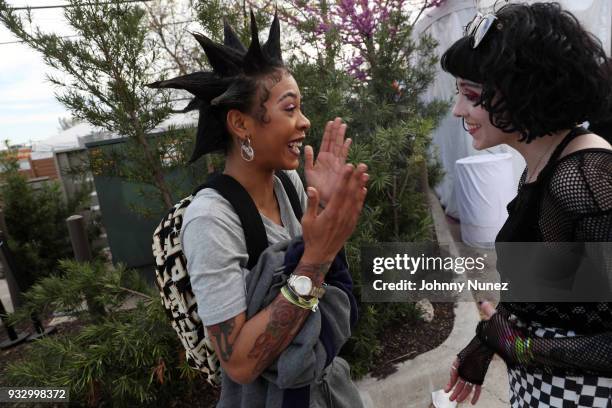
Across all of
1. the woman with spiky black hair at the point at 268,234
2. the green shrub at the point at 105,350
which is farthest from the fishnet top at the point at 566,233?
the green shrub at the point at 105,350

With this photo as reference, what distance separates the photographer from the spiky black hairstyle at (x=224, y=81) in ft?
4.30

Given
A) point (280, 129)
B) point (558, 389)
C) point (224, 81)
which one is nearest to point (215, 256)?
point (280, 129)

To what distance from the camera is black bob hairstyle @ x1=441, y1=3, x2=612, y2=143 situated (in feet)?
3.92

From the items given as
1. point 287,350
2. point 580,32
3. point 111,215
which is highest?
point 580,32

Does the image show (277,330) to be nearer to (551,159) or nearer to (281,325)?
(281,325)

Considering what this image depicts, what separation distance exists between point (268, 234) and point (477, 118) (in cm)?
83

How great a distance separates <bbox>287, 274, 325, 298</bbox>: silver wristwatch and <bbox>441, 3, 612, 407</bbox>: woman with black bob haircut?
2.34ft

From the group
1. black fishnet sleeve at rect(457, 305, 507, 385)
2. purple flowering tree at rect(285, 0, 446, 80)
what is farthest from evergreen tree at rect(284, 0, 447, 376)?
black fishnet sleeve at rect(457, 305, 507, 385)

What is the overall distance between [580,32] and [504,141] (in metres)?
0.38

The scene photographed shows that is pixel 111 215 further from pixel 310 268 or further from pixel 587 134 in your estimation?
pixel 587 134

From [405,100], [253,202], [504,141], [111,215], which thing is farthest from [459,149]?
[253,202]

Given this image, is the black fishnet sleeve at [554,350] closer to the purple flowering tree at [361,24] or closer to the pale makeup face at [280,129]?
the pale makeup face at [280,129]

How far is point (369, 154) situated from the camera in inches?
126

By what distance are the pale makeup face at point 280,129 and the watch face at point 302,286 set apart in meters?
0.45
